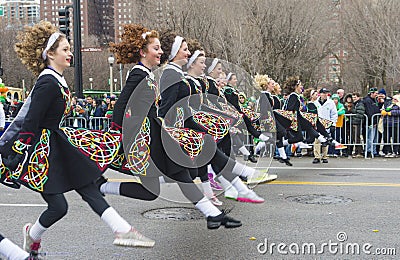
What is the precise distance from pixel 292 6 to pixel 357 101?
44.8ft

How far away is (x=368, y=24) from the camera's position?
30750mm

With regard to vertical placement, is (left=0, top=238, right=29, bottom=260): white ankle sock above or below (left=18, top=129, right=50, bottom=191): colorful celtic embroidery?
below

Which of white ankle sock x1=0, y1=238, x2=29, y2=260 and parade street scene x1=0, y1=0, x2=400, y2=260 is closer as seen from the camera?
white ankle sock x1=0, y1=238, x2=29, y2=260

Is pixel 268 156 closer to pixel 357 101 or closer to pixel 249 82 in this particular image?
pixel 249 82

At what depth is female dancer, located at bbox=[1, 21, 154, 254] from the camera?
4.53 metres

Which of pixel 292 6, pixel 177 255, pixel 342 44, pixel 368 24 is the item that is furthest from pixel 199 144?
pixel 342 44

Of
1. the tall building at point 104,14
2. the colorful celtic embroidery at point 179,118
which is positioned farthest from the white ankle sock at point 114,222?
the tall building at point 104,14

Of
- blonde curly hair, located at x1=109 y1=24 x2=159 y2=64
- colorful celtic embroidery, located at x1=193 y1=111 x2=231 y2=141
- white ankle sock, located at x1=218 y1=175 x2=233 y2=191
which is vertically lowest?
white ankle sock, located at x1=218 y1=175 x2=233 y2=191

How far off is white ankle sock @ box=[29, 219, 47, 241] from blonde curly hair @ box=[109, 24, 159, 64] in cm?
188

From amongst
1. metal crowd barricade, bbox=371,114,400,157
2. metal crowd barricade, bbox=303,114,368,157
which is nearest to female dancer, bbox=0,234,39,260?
metal crowd barricade, bbox=303,114,368,157

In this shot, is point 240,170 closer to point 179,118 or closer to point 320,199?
point 179,118

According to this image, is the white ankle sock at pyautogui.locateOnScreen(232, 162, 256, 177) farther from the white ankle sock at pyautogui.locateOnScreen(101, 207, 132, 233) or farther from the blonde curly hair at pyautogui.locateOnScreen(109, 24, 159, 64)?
the white ankle sock at pyautogui.locateOnScreen(101, 207, 132, 233)

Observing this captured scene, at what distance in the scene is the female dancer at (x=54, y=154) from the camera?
4531mm

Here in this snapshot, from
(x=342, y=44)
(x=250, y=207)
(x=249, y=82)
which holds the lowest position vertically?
(x=250, y=207)
